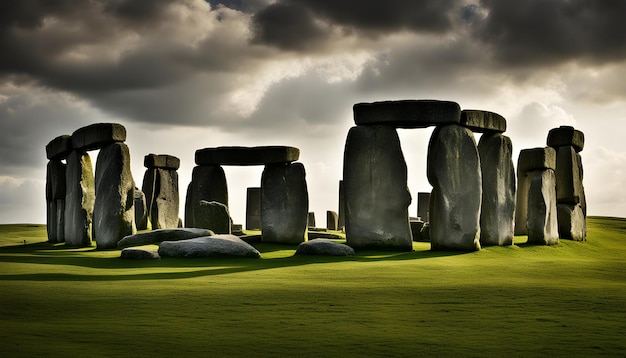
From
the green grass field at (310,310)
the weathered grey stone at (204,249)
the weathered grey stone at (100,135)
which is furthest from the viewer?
the weathered grey stone at (100,135)

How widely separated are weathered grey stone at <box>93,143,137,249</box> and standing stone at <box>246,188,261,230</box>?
14263 mm

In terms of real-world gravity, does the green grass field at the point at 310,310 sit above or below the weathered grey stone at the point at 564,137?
below

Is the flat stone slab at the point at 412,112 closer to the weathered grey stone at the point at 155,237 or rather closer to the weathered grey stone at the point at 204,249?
the weathered grey stone at the point at 204,249

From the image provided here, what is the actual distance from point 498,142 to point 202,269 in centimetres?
954

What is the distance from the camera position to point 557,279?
36.1ft

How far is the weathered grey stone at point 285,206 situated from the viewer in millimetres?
20766

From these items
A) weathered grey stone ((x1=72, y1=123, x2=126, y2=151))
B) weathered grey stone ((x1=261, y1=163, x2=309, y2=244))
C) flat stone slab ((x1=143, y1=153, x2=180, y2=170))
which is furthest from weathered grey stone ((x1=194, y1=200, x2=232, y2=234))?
flat stone slab ((x1=143, y1=153, x2=180, y2=170))

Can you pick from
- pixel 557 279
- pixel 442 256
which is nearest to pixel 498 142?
pixel 442 256

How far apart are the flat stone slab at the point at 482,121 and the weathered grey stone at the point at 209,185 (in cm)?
972

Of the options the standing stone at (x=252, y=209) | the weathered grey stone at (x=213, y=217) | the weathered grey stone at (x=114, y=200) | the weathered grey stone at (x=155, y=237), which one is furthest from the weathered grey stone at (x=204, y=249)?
the standing stone at (x=252, y=209)

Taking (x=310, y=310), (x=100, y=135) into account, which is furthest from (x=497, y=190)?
(x=310, y=310)

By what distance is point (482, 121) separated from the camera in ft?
59.7

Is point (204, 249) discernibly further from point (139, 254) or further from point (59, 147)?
point (59, 147)

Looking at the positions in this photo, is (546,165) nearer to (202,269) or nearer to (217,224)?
(217,224)
